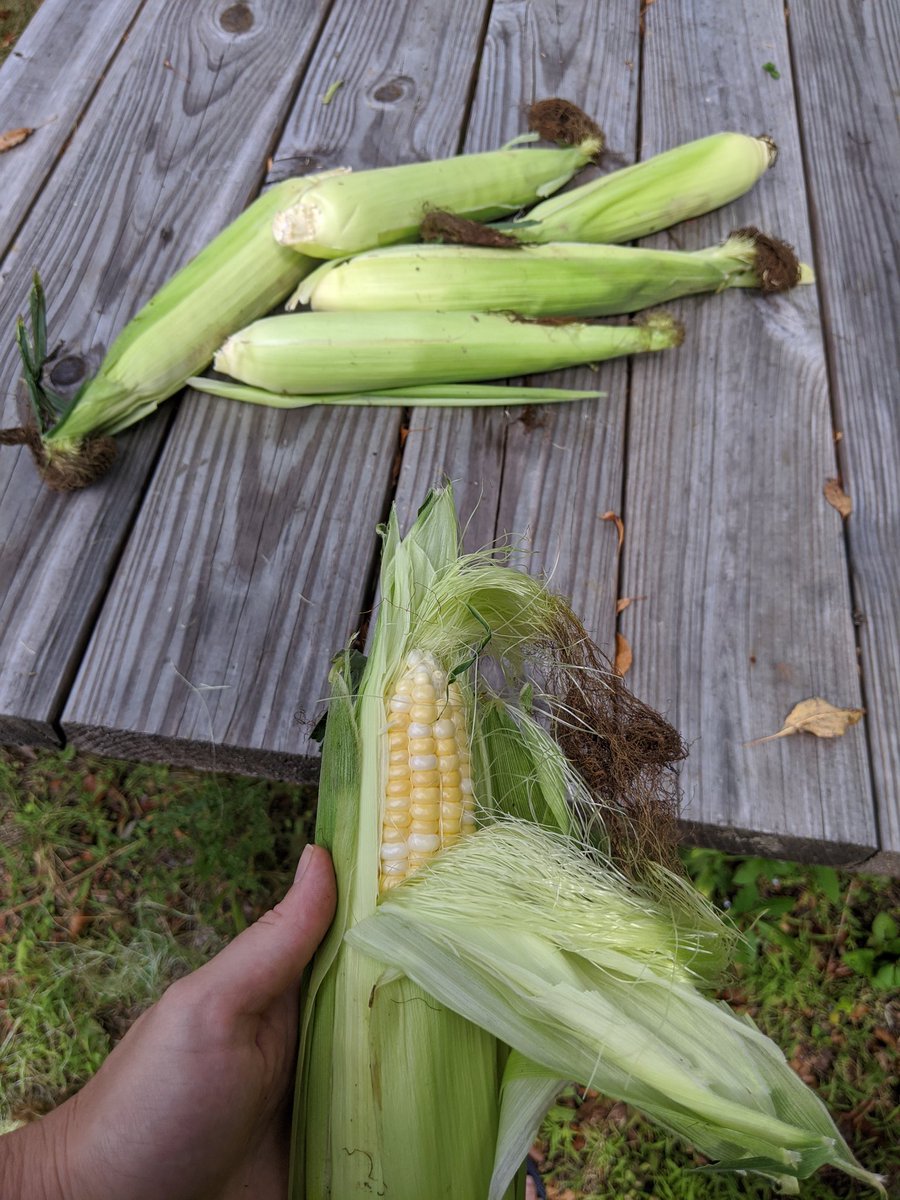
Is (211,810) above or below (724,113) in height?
below

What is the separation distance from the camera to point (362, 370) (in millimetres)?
1619

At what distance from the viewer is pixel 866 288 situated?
184 cm

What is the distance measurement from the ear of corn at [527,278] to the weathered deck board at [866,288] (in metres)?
0.21

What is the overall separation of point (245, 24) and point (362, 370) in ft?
4.10

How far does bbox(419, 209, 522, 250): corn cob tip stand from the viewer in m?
1.71

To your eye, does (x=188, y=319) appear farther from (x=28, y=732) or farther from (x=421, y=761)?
(x=421, y=761)

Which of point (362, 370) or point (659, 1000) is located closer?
point (659, 1000)

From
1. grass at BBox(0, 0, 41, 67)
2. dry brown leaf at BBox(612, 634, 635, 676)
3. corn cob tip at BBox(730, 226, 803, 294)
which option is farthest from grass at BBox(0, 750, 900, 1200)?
grass at BBox(0, 0, 41, 67)

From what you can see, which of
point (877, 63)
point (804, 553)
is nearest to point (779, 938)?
point (804, 553)

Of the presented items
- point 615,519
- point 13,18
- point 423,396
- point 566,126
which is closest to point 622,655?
point 615,519

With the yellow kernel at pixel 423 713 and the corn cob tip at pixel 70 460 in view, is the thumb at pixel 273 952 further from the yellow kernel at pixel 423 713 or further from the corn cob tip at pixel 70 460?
the corn cob tip at pixel 70 460

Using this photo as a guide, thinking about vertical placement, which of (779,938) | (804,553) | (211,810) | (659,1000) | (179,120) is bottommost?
(779,938)

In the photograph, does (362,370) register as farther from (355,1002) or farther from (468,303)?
(355,1002)

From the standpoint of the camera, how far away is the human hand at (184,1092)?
980 millimetres
